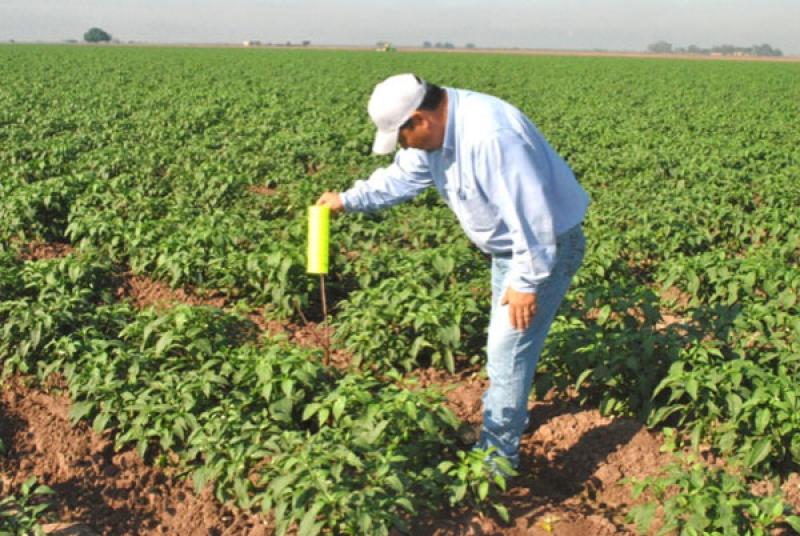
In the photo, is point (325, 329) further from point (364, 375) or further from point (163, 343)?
point (163, 343)

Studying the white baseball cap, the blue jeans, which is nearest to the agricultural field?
the blue jeans

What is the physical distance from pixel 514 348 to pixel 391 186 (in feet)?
3.56

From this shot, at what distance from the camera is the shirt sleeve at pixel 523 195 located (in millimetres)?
2816

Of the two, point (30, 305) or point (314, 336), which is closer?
point (30, 305)

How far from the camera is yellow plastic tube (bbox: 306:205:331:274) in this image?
12.9 feet

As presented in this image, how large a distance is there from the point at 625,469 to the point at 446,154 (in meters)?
2.02

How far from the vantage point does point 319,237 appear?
4.00 metres

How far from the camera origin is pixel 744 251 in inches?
294

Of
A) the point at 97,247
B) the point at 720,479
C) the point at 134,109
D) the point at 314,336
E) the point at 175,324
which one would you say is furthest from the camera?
the point at 134,109

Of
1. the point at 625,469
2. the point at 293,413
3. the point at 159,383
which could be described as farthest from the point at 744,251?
the point at 159,383

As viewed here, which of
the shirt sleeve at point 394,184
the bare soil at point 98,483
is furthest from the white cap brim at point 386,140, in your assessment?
the bare soil at point 98,483

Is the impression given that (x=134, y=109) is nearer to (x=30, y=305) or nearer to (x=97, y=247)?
(x=97, y=247)

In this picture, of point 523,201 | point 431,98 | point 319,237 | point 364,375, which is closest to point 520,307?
point 523,201

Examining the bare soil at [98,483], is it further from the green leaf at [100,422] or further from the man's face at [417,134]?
the man's face at [417,134]
